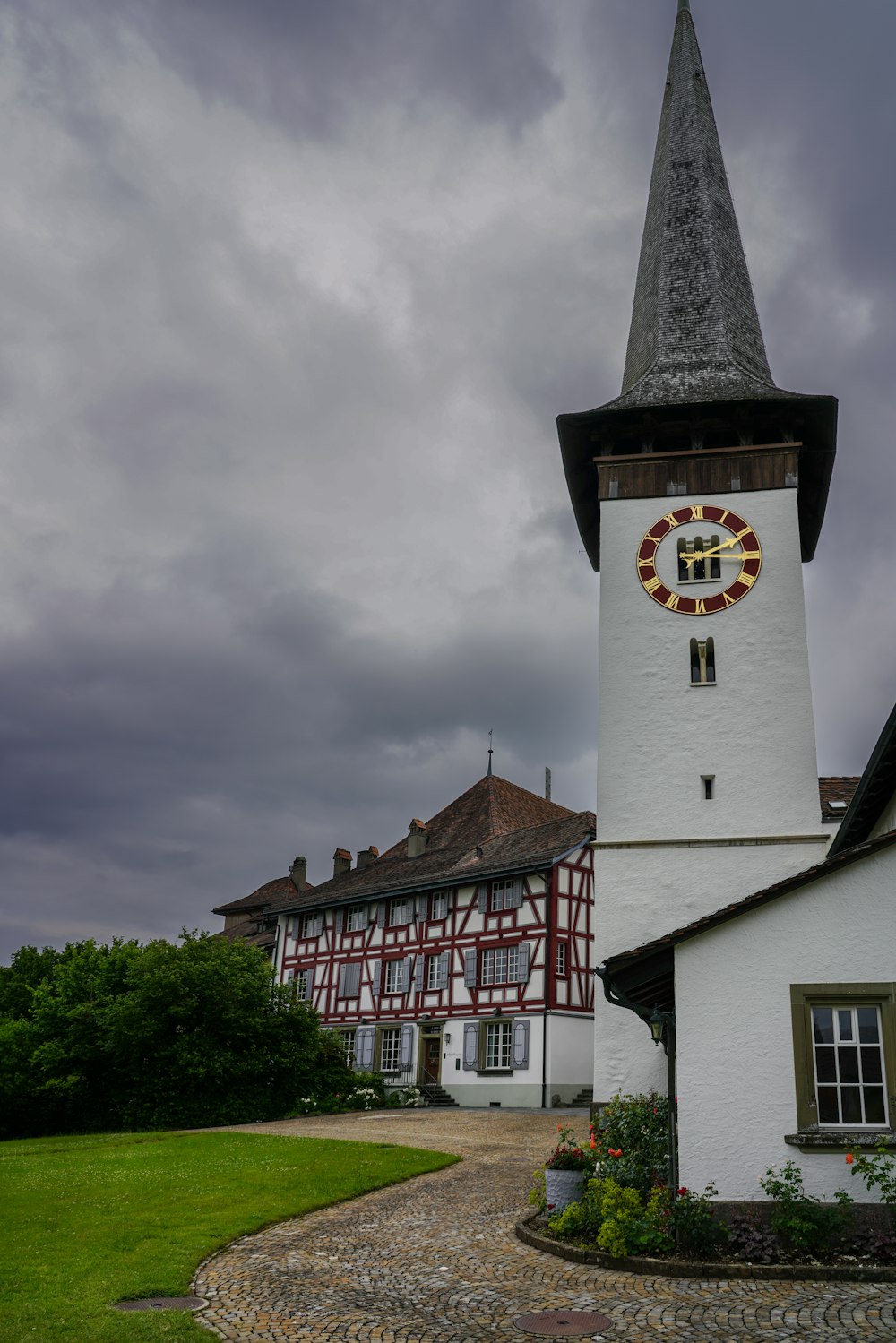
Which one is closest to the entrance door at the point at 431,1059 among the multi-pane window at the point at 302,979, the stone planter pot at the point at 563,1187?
the multi-pane window at the point at 302,979

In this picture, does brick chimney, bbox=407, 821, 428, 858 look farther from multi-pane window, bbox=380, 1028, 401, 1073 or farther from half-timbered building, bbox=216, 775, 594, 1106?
multi-pane window, bbox=380, 1028, 401, 1073

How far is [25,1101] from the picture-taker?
30.0 m

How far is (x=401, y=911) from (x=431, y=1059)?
5478mm

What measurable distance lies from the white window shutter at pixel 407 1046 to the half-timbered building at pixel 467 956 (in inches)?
1.8

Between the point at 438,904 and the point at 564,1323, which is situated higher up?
the point at 438,904

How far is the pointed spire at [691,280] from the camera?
24250 millimetres

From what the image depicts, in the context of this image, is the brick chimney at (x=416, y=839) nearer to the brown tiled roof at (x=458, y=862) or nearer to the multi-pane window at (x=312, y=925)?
the brown tiled roof at (x=458, y=862)

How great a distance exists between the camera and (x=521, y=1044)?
35438 mm

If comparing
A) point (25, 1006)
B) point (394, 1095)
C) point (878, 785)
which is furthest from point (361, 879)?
point (878, 785)

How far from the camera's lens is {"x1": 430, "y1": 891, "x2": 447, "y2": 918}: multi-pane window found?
4031 cm

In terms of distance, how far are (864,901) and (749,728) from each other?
29.1 ft

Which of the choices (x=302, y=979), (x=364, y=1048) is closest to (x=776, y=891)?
(x=364, y=1048)

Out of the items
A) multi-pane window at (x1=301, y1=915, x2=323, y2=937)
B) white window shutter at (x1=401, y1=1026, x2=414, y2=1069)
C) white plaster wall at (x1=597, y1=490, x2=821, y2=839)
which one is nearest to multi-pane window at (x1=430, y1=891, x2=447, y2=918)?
white window shutter at (x1=401, y1=1026, x2=414, y2=1069)

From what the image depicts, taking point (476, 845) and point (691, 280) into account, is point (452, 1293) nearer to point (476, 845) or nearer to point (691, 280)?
point (691, 280)
